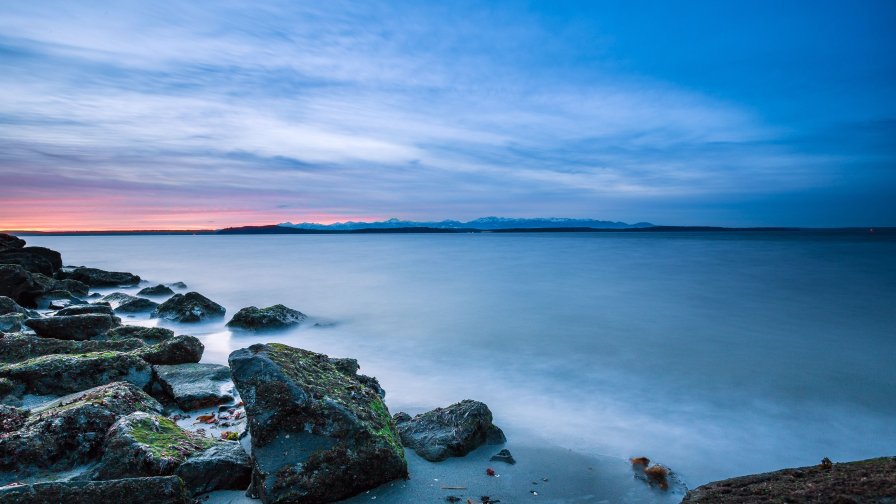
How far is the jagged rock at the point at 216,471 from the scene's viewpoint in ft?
13.3

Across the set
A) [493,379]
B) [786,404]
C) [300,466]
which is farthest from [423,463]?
[786,404]

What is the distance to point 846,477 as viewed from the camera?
9.96 ft

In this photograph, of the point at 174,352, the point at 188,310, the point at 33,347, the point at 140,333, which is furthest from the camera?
the point at 188,310

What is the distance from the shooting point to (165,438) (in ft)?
14.2

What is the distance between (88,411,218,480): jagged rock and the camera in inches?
154

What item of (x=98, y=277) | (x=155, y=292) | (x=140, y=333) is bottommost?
(x=155, y=292)

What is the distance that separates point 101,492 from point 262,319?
9.98 m

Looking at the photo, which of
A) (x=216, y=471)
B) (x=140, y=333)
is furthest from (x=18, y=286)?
(x=216, y=471)

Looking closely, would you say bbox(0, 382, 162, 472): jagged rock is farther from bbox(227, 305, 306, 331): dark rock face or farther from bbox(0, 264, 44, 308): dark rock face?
bbox(0, 264, 44, 308): dark rock face

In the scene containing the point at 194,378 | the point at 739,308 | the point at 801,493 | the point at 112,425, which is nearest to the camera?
the point at 801,493

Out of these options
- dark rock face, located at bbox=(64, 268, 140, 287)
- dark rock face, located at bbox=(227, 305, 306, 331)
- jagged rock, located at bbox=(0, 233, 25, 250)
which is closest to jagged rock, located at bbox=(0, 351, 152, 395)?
dark rock face, located at bbox=(227, 305, 306, 331)

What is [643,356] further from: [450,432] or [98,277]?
[98,277]

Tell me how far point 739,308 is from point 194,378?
17631mm

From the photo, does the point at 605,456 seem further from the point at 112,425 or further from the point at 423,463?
the point at 112,425
